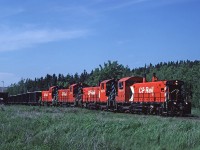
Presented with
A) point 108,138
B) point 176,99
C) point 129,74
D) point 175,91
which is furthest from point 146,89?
point 129,74

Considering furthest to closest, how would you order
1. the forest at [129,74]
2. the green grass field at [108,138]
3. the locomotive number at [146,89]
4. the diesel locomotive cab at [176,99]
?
the forest at [129,74], the locomotive number at [146,89], the diesel locomotive cab at [176,99], the green grass field at [108,138]

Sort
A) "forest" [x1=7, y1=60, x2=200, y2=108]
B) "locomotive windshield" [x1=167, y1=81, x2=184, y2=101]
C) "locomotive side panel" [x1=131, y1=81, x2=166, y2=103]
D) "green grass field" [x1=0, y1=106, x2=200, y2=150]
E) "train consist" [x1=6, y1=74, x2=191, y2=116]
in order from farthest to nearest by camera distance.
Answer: "forest" [x1=7, y1=60, x2=200, y2=108]
"locomotive side panel" [x1=131, y1=81, x2=166, y2=103]
"locomotive windshield" [x1=167, y1=81, x2=184, y2=101]
"train consist" [x1=6, y1=74, x2=191, y2=116]
"green grass field" [x1=0, y1=106, x2=200, y2=150]

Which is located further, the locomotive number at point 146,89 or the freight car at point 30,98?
the freight car at point 30,98

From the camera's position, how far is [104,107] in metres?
42.9

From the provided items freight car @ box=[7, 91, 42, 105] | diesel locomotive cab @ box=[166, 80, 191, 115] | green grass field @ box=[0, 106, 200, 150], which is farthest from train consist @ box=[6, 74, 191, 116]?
freight car @ box=[7, 91, 42, 105]

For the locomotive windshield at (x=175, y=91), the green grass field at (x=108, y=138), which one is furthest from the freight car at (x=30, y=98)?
the green grass field at (x=108, y=138)

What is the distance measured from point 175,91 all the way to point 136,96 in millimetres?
5207

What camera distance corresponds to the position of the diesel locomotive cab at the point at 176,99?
3034 centimetres

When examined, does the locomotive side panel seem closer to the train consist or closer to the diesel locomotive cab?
the train consist

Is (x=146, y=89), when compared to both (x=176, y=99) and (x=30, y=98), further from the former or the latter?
(x=30, y=98)

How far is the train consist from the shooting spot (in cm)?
3070

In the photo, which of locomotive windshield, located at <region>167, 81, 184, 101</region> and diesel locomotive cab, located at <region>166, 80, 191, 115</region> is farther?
locomotive windshield, located at <region>167, 81, 184, 101</region>

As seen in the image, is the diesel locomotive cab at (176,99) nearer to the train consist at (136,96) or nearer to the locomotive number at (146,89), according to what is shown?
the train consist at (136,96)

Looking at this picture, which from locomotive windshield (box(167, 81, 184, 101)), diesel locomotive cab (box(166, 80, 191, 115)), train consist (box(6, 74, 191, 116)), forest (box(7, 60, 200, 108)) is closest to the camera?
diesel locomotive cab (box(166, 80, 191, 115))
